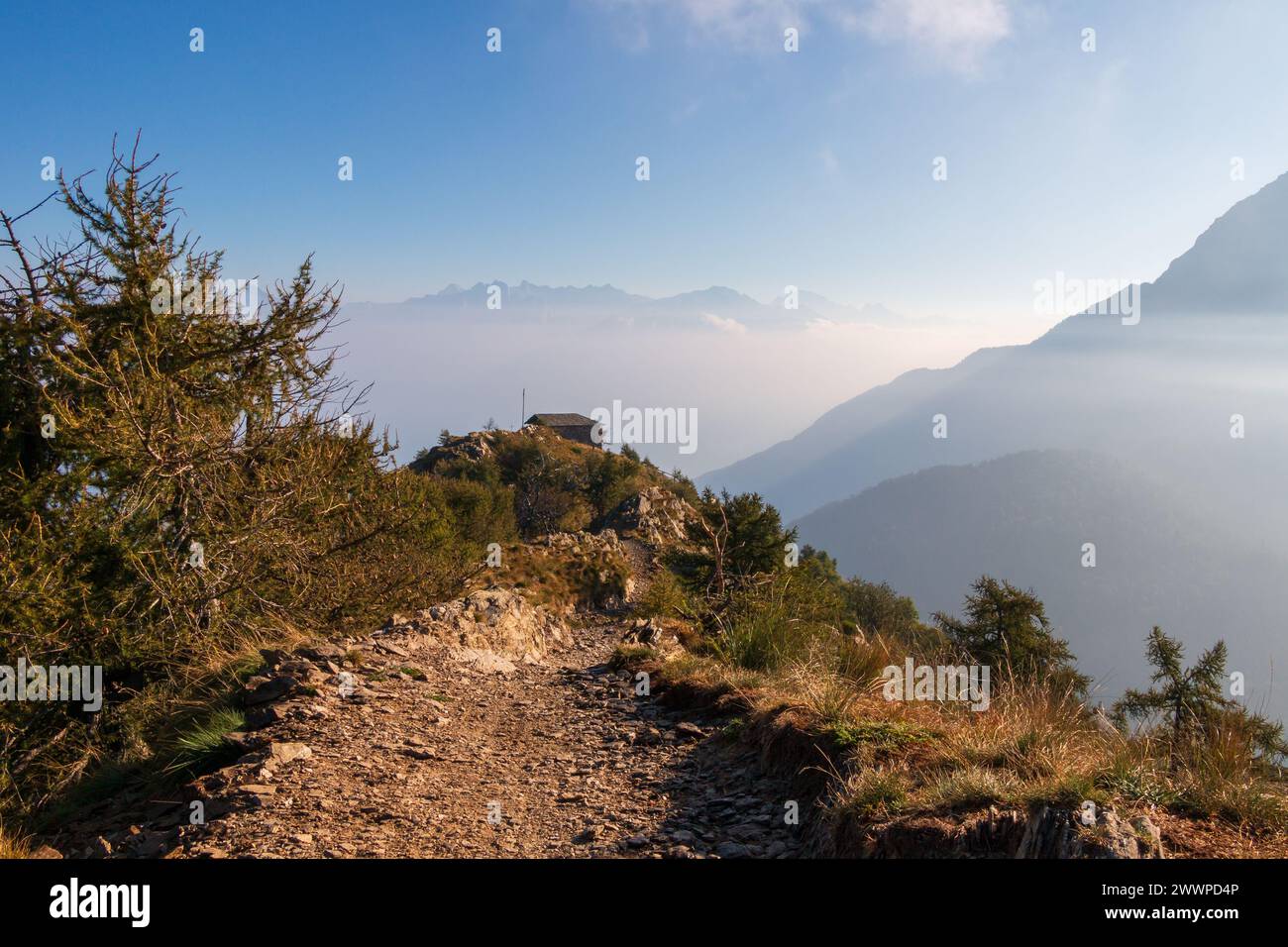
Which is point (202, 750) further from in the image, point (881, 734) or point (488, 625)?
point (488, 625)

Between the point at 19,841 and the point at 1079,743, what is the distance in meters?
8.40

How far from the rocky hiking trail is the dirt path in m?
0.02

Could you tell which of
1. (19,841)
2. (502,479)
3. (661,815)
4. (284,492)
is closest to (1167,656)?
(661,815)

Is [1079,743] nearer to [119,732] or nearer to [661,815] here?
[661,815]

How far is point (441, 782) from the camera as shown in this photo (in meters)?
5.78

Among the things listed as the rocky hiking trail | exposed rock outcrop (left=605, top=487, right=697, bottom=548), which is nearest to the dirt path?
the rocky hiking trail

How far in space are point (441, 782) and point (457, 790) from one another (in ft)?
0.77

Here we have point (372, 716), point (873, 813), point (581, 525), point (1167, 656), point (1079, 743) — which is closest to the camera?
point (873, 813)

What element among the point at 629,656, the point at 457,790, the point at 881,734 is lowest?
the point at 629,656

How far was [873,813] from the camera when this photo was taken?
4.15 meters

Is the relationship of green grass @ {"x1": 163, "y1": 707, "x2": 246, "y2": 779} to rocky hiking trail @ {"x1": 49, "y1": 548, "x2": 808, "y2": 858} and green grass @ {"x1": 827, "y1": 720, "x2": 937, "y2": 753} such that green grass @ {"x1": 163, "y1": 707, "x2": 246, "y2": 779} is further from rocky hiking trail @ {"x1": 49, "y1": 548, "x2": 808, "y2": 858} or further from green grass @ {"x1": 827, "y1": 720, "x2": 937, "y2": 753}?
green grass @ {"x1": 827, "y1": 720, "x2": 937, "y2": 753}

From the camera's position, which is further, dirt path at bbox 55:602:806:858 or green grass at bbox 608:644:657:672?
green grass at bbox 608:644:657:672

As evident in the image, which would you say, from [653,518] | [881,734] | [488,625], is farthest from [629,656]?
[653,518]

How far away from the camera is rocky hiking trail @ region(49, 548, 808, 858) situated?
4.59 m
